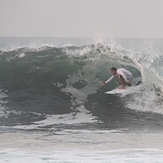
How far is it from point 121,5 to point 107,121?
1911mm

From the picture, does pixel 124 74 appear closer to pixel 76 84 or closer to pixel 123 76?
pixel 123 76

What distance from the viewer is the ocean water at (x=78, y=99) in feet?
17.4

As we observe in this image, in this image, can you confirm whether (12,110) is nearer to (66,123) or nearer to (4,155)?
(66,123)

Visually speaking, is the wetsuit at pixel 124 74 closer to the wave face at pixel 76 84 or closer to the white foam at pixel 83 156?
the wave face at pixel 76 84

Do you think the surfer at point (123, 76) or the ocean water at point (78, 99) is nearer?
the ocean water at point (78, 99)

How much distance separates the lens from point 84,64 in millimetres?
7605

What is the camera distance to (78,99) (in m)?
7.06

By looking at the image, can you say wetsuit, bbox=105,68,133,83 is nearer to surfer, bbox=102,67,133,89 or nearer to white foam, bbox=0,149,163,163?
surfer, bbox=102,67,133,89

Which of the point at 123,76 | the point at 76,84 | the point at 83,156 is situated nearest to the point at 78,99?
the point at 76,84

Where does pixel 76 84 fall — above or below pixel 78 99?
above

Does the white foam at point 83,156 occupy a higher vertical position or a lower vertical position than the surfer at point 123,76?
lower

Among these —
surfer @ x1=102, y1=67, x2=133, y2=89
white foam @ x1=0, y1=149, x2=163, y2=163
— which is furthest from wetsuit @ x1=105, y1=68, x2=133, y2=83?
white foam @ x1=0, y1=149, x2=163, y2=163

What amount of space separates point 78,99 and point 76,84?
1.06ft

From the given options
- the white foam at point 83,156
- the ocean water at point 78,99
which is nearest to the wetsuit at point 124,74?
the ocean water at point 78,99
